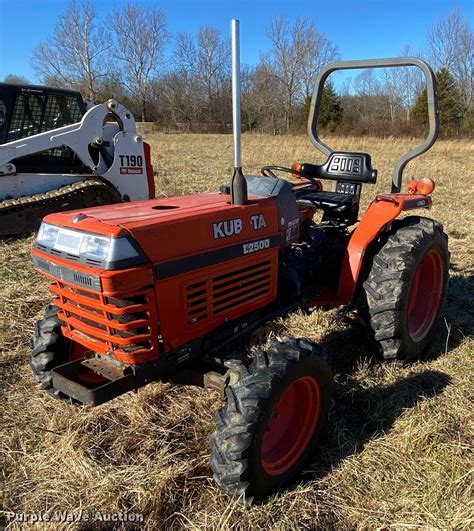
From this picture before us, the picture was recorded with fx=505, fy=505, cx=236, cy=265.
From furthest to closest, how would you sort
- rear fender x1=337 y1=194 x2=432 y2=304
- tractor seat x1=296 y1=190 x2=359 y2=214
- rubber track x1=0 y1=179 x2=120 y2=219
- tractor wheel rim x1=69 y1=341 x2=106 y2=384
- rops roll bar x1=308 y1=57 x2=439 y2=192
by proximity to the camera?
rubber track x1=0 y1=179 x2=120 y2=219
tractor seat x1=296 y1=190 x2=359 y2=214
rops roll bar x1=308 y1=57 x2=439 y2=192
rear fender x1=337 y1=194 x2=432 y2=304
tractor wheel rim x1=69 y1=341 x2=106 y2=384

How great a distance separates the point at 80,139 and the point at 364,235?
531 cm

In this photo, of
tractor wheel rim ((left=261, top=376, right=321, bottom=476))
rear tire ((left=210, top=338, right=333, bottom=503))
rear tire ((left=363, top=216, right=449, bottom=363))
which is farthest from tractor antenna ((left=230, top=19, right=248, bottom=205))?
rear tire ((left=363, top=216, right=449, bottom=363))

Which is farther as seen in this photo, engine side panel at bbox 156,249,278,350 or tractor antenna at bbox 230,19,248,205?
engine side panel at bbox 156,249,278,350

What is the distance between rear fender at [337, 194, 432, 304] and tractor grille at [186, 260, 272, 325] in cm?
69

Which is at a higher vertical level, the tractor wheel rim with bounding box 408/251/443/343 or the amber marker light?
the amber marker light

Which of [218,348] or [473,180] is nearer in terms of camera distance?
[218,348]

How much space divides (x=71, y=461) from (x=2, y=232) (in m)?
4.91

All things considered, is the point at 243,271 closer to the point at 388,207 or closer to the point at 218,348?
the point at 218,348

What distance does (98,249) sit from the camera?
2.23 meters

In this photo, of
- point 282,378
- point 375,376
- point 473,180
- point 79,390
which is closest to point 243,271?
point 282,378

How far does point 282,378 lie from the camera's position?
2393 millimetres

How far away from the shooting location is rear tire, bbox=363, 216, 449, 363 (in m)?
3.32

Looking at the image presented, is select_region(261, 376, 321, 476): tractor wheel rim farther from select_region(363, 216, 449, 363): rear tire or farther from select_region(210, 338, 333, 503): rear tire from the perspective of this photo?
select_region(363, 216, 449, 363): rear tire

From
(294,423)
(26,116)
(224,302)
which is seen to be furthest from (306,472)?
(26,116)
